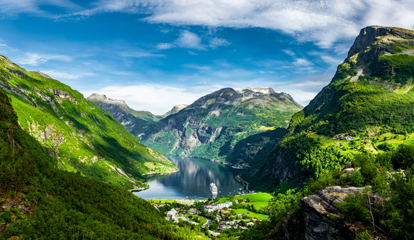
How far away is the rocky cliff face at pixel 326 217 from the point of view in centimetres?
4884

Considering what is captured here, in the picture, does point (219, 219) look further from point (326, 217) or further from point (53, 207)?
point (326, 217)

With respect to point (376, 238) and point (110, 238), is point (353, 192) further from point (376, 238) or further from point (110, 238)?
point (110, 238)

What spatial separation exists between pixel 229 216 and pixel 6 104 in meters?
147

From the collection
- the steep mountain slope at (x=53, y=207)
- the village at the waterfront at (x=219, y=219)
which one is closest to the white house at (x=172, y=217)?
the village at the waterfront at (x=219, y=219)

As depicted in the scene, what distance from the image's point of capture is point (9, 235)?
227 feet

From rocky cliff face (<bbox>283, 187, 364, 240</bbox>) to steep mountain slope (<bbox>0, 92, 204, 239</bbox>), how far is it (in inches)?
2822

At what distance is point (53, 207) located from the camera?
9150 centimetres

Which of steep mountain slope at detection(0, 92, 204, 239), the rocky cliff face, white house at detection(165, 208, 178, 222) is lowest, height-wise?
white house at detection(165, 208, 178, 222)

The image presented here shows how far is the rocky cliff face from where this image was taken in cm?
4884

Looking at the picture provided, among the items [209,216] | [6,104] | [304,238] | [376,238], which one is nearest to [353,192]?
[376,238]

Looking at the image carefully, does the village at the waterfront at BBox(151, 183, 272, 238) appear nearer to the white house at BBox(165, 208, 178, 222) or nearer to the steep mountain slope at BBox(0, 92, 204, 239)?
the white house at BBox(165, 208, 178, 222)

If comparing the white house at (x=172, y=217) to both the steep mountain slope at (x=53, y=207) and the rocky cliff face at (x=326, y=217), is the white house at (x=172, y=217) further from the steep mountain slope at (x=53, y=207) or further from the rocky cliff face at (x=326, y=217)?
the rocky cliff face at (x=326, y=217)

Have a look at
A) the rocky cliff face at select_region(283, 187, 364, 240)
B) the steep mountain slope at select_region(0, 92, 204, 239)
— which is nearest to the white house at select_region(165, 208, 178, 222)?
the steep mountain slope at select_region(0, 92, 204, 239)

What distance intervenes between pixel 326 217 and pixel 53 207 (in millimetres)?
90638
